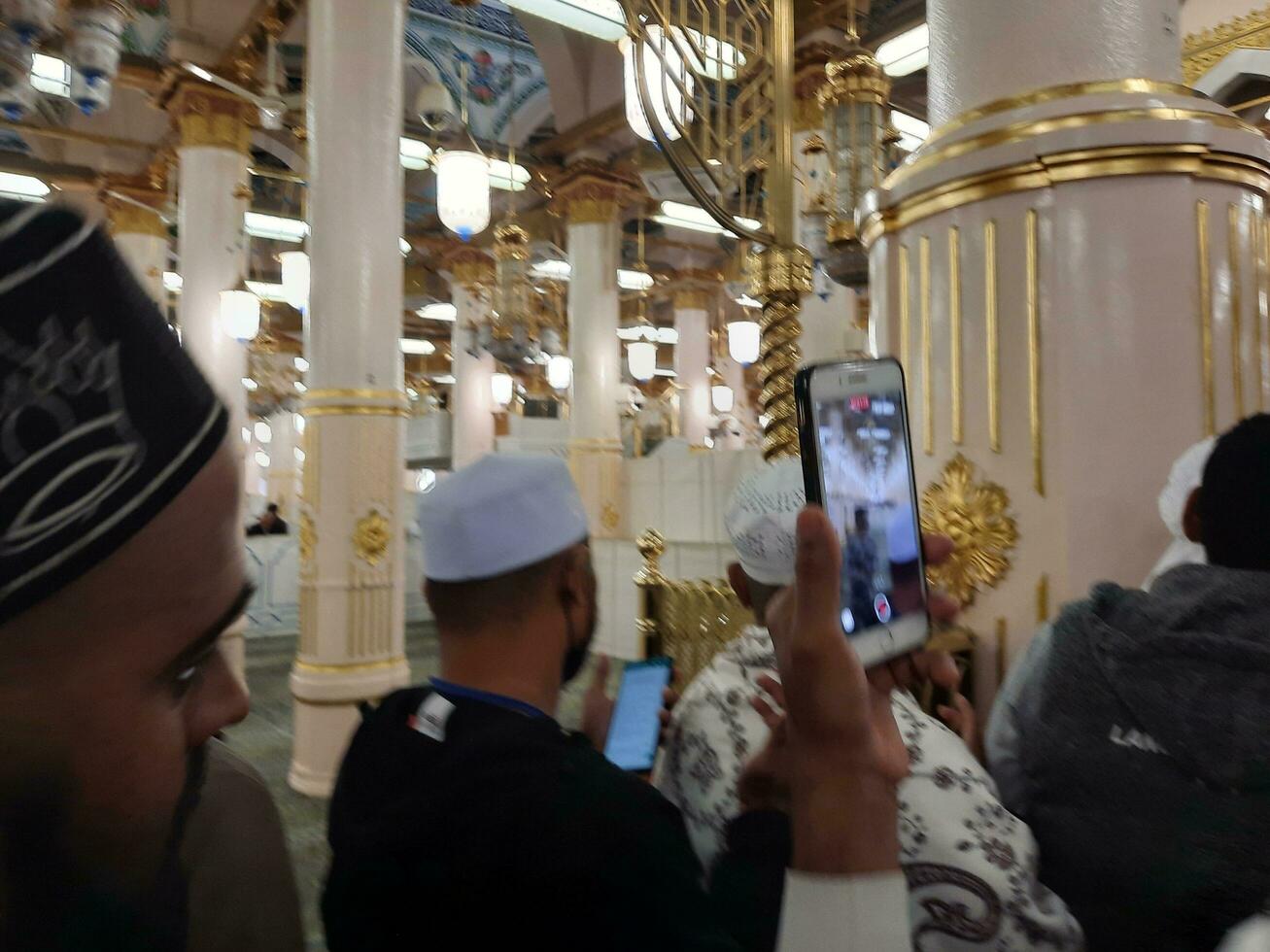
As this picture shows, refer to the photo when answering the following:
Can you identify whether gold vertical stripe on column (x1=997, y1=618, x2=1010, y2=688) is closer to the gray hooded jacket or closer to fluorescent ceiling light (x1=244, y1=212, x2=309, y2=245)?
the gray hooded jacket

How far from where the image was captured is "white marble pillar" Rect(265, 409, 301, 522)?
26.2 metres

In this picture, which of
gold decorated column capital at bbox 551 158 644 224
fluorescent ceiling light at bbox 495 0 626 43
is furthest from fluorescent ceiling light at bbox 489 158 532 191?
fluorescent ceiling light at bbox 495 0 626 43

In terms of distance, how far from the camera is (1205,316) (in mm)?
1828

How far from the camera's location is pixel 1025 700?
124 centimetres

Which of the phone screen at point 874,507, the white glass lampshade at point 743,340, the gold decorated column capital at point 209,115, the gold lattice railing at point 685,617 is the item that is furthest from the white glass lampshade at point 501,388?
the phone screen at point 874,507

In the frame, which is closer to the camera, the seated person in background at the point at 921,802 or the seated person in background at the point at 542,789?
the seated person in background at the point at 542,789

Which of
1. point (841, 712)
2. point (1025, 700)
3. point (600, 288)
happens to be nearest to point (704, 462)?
point (600, 288)

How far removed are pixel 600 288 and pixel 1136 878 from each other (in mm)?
10185

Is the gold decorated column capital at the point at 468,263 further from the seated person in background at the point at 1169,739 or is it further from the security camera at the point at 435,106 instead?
the seated person in background at the point at 1169,739

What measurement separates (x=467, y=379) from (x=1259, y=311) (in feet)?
43.8

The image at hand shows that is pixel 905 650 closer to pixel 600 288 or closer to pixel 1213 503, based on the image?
pixel 1213 503

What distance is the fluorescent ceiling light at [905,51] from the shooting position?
689 cm

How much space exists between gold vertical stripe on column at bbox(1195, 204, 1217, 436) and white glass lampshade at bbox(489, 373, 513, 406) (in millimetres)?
12889

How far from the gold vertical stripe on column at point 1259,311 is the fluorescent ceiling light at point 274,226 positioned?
1198 centimetres
